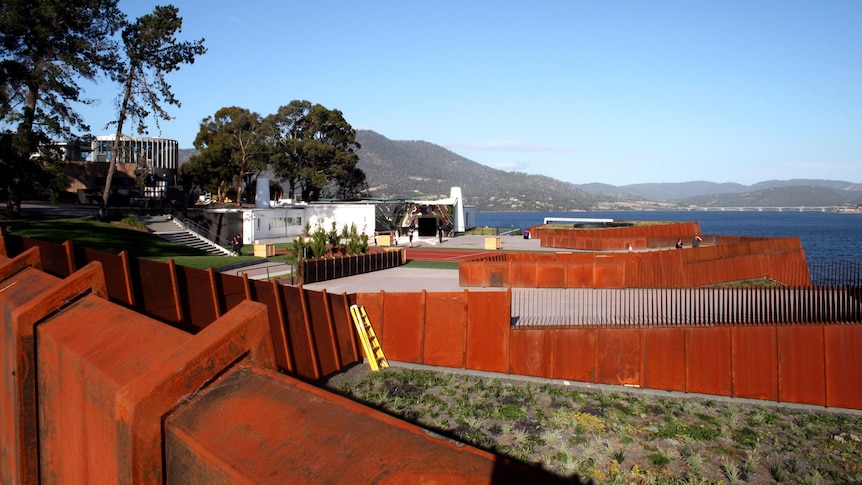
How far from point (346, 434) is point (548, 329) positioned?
53.0 feet

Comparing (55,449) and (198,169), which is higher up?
(198,169)

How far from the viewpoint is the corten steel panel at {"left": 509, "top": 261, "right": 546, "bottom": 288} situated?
102 feet

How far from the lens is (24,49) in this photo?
40531 millimetres

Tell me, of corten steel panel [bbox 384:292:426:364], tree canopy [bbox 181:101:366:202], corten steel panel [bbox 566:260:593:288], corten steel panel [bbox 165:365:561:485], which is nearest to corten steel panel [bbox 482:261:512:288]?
corten steel panel [bbox 566:260:593:288]

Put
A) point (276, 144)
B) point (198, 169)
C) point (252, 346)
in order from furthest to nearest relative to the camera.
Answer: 1. point (276, 144)
2. point (198, 169)
3. point (252, 346)

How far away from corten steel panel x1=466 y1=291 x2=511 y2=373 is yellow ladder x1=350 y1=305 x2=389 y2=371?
249cm

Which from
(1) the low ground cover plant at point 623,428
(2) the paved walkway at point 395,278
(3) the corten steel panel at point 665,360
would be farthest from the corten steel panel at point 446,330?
(2) the paved walkway at point 395,278

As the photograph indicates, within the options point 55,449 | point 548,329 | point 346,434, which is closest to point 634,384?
point 548,329

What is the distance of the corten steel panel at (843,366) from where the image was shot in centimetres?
1728

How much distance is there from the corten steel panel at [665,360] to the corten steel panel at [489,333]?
4.03m

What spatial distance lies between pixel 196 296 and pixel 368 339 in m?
7.17

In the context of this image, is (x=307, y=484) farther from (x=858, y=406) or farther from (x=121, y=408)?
(x=858, y=406)

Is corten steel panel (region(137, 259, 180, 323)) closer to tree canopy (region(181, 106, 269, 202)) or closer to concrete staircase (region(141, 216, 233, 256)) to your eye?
concrete staircase (region(141, 216, 233, 256))

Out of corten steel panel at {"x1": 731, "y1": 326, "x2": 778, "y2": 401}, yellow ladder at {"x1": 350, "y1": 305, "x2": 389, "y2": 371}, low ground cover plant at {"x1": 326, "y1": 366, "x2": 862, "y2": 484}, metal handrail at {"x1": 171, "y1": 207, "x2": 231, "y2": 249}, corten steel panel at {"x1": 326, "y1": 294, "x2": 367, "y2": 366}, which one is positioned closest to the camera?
low ground cover plant at {"x1": 326, "y1": 366, "x2": 862, "y2": 484}
